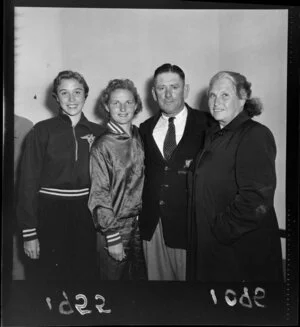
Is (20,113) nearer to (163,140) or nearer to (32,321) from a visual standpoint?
(163,140)

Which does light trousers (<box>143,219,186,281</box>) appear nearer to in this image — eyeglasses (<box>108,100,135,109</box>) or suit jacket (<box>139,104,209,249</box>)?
suit jacket (<box>139,104,209,249</box>)

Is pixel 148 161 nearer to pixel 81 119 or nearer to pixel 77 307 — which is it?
pixel 81 119

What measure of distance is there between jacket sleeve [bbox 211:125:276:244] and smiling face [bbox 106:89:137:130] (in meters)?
0.44

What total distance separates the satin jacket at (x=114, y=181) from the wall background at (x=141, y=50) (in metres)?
0.19

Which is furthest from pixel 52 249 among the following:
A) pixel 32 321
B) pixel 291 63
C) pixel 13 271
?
pixel 291 63

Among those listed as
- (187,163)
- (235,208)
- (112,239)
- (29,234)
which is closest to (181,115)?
(187,163)

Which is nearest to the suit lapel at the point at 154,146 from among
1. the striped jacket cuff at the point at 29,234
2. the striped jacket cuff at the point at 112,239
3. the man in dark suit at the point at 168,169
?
the man in dark suit at the point at 168,169

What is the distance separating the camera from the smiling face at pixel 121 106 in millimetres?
1631

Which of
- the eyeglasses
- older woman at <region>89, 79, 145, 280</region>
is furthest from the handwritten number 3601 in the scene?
the eyeglasses

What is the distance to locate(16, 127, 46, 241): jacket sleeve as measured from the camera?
5.31 feet

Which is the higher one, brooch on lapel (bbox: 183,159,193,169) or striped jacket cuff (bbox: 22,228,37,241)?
brooch on lapel (bbox: 183,159,193,169)

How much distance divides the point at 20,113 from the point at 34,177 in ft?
0.83

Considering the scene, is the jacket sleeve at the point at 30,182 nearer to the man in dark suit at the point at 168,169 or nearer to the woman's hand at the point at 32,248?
the woman's hand at the point at 32,248

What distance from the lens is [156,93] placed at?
165 centimetres
